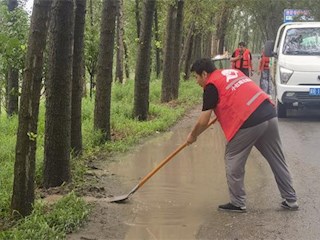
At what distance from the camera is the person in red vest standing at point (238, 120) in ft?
17.0

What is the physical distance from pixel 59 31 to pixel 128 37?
959 inches

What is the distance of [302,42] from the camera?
11.5 meters

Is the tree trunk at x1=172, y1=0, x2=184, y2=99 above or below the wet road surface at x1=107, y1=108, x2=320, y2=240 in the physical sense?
above

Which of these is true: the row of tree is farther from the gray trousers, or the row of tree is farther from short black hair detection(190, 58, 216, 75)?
the gray trousers

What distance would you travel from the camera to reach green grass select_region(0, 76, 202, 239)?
455 centimetres

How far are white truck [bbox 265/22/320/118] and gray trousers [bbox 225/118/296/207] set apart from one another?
5.59 m

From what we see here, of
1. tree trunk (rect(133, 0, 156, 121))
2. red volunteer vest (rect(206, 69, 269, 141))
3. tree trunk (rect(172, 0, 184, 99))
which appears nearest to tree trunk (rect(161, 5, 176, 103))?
tree trunk (rect(172, 0, 184, 99))

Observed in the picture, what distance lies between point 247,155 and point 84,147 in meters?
3.56

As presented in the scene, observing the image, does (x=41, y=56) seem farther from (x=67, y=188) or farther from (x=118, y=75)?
(x=118, y=75)

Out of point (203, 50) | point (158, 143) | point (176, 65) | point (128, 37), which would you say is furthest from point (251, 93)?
point (203, 50)

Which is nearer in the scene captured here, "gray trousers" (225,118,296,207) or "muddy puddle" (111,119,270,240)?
"muddy puddle" (111,119,270,240)

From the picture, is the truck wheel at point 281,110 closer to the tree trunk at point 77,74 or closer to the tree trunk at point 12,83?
the tree trunk at point 77,74

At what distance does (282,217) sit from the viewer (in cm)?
520

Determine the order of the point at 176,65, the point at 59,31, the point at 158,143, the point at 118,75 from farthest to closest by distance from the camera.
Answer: the point at 118,75
the point at 176,65
the point at 158,143
the point at 59,31
